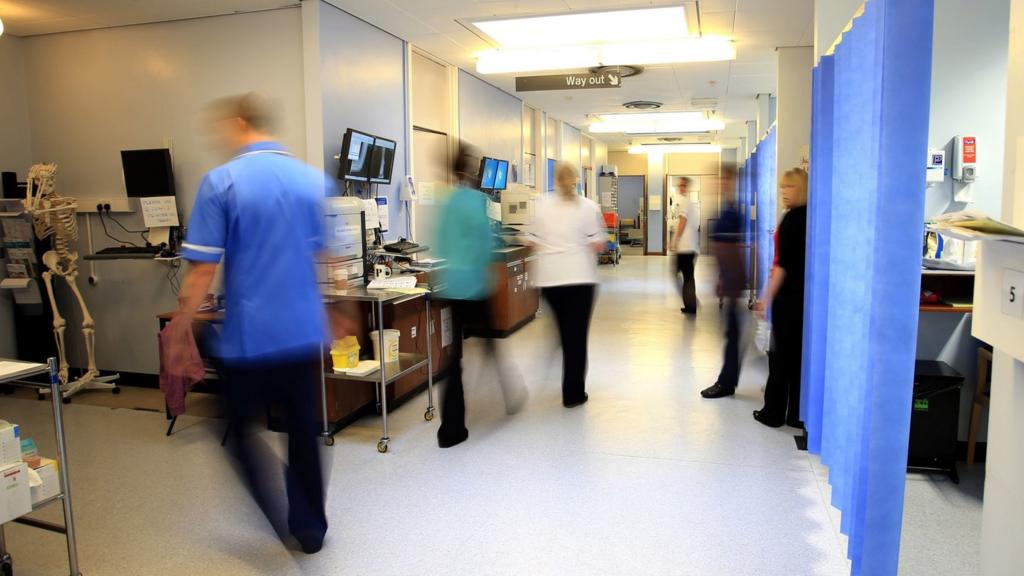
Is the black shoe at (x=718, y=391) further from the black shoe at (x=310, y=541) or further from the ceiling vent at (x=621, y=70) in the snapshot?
the ceiling vent at (x=621, y=70)

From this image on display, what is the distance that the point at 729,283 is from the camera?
15.6ft

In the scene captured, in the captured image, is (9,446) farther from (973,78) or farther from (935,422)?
(973,78)

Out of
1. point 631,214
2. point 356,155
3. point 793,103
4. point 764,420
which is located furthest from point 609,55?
point 631,214

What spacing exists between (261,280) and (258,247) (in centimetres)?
12

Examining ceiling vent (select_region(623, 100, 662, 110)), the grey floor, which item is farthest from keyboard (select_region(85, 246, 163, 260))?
ceiling vent (select_region(623, 100, 662, 110))

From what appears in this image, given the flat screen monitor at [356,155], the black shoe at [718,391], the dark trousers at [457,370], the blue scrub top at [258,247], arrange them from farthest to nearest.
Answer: the flat screen monitor at [356,155] → the black shoe at [718,391] → the dark trousers at [457,370] → the blue scrub top at [258,247]

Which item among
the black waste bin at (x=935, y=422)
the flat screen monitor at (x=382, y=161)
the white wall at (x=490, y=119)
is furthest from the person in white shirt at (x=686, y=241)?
the black waste bin at (x=935, y=422)

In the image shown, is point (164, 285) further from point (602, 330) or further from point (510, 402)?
point (602, 330)

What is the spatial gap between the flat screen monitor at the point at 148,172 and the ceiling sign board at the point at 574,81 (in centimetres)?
340

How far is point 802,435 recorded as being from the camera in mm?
4191

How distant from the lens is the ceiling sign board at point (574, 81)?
652 centimetres

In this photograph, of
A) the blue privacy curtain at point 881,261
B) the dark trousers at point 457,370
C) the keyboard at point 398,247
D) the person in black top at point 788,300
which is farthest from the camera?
the keyboard at point 398,247

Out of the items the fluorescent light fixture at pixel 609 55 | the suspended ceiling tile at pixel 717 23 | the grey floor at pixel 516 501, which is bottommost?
the grey floor at pixel 516 501

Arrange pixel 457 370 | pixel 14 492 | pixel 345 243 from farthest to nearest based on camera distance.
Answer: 1. pixel 345 243
2. pixel 457 370
3. pixel 14 492
